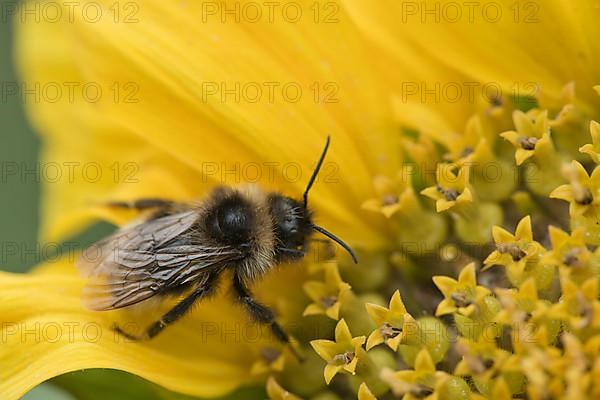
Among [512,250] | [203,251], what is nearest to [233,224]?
[203,251]

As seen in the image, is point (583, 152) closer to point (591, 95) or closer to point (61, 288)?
point (591, 95)

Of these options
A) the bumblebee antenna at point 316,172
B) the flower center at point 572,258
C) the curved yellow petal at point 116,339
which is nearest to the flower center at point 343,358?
the curved yellow petal at point 116,339

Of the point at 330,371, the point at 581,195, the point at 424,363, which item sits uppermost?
the point at 581,195

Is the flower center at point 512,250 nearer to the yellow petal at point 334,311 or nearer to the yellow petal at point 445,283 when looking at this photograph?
the yellow petal at point 445,283

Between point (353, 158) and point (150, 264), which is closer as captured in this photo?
point (150, 264)

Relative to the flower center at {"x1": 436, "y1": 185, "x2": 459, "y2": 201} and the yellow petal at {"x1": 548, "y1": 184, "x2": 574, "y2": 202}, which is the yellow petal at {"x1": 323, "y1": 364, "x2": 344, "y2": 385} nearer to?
the flower center at {"x1": 436, "y1": 185, "x2": 459, "y2": 201}

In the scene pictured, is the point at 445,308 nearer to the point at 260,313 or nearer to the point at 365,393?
the point at 365,393
